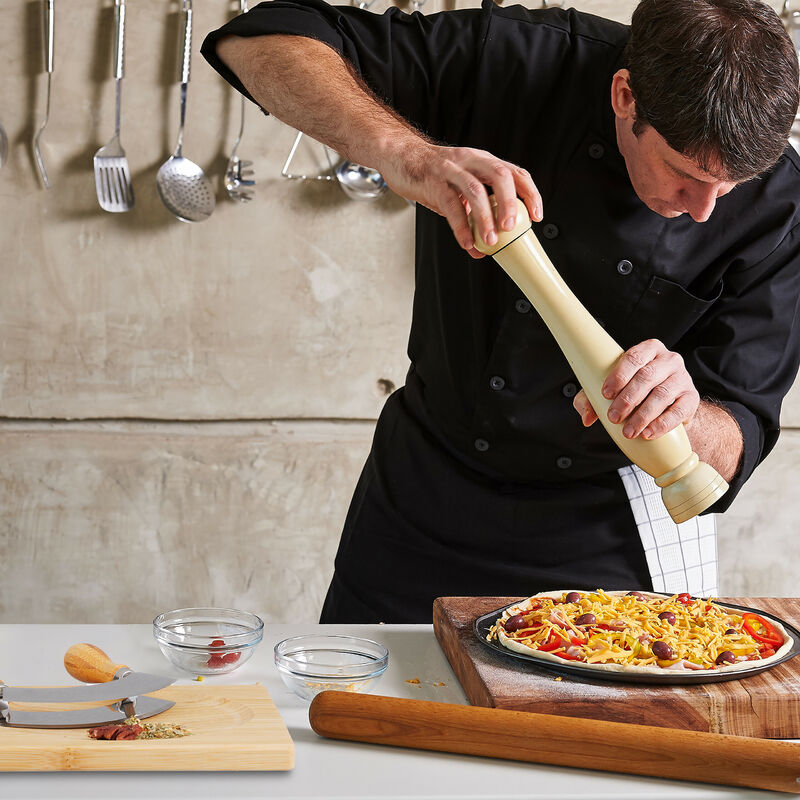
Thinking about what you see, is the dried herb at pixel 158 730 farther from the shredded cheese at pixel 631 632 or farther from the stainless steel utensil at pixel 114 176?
the stainless steel utensil at pixel 114 176

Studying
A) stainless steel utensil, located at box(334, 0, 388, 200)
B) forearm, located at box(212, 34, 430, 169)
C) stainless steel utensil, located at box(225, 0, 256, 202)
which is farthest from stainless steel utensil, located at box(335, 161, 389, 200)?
forearm, located at box(212, 34, 430, 169)

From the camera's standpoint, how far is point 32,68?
234 cm

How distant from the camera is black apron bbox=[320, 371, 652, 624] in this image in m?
1.53

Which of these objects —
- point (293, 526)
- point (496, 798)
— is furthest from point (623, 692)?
point (293, 526)

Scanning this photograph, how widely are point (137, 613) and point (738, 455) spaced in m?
1.68

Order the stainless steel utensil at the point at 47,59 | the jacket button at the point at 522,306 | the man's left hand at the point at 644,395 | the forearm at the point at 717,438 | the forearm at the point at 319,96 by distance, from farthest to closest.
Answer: the stainless steel utensil at the point at 47,59
the jacket button at the point at 522,306
the forearm at the point at 717,438
the forearm at the point at 319,96
the man's left hand at the point at 644,395

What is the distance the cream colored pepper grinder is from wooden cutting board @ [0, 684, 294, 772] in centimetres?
48

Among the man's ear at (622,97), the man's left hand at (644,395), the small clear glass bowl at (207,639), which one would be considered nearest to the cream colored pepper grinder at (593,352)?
the man's left hand at (644,395)

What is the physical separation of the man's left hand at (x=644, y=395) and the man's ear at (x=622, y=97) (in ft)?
1.26

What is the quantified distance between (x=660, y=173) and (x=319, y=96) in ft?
1.52

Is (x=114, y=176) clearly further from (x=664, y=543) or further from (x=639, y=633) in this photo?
(x=639, y=633)

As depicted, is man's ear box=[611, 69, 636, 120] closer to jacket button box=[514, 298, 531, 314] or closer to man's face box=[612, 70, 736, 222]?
man's face box=[612, 70, 736, 222]

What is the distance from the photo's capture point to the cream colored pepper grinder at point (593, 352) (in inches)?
42.0

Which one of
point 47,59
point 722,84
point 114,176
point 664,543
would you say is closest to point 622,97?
point 722,84
